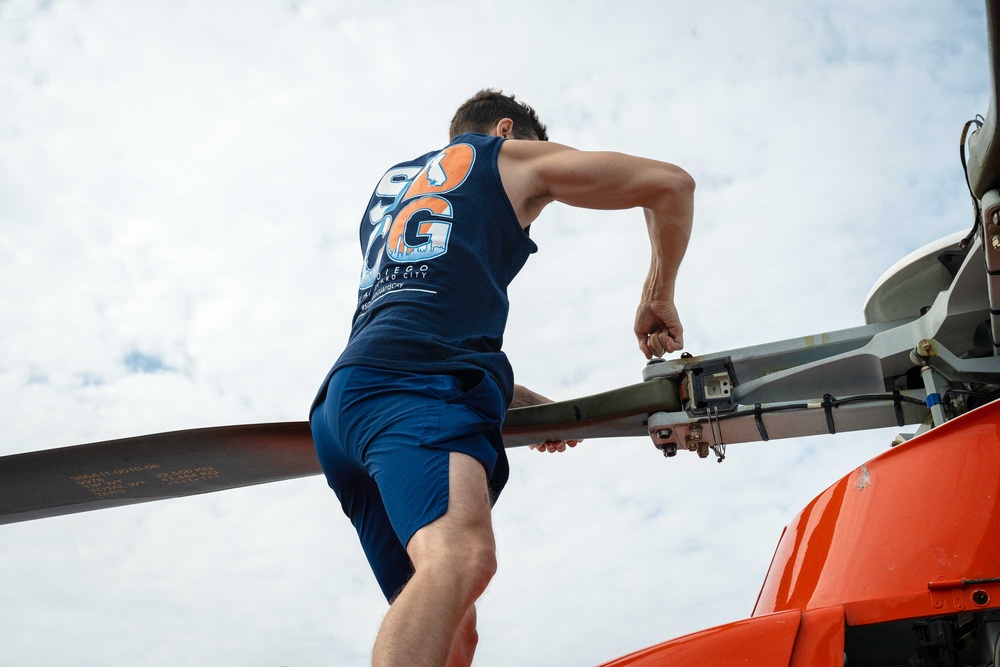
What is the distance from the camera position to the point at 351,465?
2.60 m

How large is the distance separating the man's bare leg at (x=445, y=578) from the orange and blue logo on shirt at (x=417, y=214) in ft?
2.40

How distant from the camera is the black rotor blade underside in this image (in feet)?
10.1

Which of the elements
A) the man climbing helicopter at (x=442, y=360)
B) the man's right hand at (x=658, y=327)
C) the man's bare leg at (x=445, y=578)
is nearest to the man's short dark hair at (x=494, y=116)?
the man climbing helicopter at (x=442, y=360)

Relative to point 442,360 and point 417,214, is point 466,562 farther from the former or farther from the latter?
point 417,214

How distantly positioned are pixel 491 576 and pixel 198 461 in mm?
1526

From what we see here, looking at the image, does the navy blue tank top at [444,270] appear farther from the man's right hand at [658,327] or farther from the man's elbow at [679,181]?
the man's right hand at [658,327]

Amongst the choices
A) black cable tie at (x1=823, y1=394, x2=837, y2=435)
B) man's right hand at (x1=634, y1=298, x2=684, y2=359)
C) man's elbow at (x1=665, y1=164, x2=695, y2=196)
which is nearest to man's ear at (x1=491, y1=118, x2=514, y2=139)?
man's right hand at (x1=634, y1=298, x2=684, y2=359)

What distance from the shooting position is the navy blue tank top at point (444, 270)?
2377 mm

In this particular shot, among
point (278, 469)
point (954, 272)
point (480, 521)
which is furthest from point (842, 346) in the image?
point (278, 469)

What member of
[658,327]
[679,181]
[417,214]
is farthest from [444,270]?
[658,327]

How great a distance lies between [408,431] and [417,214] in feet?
2.66

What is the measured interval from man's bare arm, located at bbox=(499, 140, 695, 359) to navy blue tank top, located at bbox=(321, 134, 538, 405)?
2.6 inches

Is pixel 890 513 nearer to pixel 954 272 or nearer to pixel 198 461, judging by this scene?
pixel 954 272

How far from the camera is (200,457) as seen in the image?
3141mm
